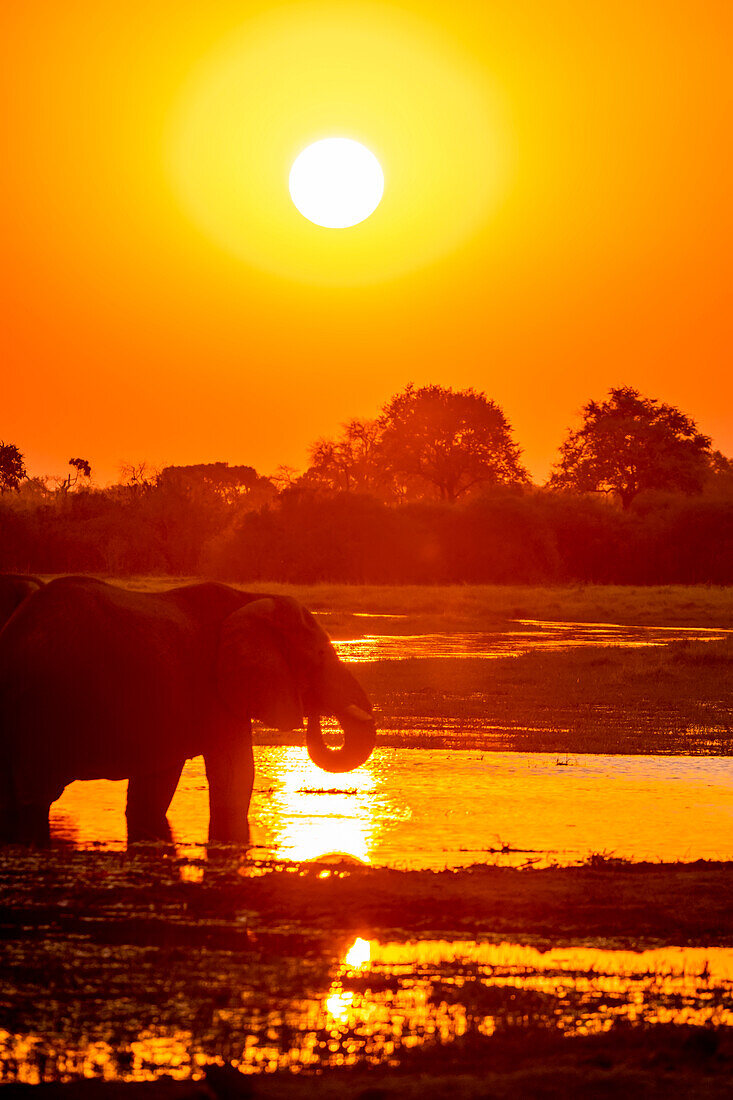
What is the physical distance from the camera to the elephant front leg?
8.96 m

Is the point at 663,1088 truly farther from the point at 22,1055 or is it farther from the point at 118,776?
the point at 118,776

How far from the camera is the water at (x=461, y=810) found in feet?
29.1

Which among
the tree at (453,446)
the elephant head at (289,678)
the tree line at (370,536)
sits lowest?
the elephant head at (289,678)

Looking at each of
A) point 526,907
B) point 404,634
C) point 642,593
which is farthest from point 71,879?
point 642,593

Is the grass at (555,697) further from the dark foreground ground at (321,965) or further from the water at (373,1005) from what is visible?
the water at (373,1005)

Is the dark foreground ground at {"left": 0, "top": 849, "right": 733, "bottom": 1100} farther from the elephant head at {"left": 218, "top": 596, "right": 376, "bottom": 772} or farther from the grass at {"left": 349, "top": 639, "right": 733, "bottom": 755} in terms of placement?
the grass at {"left": 349, "top": 639, "right": 733, "bottom": 755}

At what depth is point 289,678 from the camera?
358 inches

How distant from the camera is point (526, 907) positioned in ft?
23.6

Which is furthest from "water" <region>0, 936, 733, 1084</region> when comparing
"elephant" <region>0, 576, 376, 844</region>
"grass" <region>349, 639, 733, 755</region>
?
"grass" <region>349, 639, 733, 755</region>

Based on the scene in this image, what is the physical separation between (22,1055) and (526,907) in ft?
9.99

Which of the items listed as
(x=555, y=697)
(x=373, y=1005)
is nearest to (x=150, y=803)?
(x=373, y=1005)

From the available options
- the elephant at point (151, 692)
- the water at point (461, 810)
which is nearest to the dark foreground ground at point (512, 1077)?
the water at point (461, 810)

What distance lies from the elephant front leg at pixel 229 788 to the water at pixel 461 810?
0.53 feet

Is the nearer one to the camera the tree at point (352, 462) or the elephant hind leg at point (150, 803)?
the elephant hind leg at point (150, 803)
